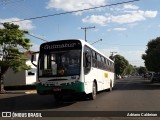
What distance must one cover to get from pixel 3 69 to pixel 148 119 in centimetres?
2195

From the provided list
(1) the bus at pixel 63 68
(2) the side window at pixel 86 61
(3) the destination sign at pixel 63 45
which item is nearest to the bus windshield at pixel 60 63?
(1) the bus at pixel 63 68

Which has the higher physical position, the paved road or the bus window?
the bus window

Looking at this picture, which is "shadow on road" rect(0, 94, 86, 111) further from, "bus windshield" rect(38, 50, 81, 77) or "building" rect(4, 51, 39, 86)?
"building" rect(4, 51, 39, 86)

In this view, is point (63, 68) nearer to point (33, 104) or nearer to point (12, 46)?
point (33, 104)

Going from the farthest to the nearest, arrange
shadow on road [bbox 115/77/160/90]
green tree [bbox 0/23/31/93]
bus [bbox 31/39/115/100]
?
shadow on road [bbox 115/77/160/90] < green tree [bbox 0/23/31/93] < bus [bbox 31/39/115/100]

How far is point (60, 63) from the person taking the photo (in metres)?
16.6

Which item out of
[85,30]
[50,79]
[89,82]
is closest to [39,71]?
[50,79]

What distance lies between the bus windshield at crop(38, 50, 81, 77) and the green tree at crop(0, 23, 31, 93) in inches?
547

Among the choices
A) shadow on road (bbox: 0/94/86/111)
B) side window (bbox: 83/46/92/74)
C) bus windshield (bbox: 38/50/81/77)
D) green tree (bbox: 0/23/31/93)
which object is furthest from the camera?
green tree (bbox: 0/23/31/93)

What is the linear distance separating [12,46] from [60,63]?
609 inches

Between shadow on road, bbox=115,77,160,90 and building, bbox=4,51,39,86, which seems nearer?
shadow on road, bbox=115,77,160,90

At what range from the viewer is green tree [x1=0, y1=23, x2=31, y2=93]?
30141mm

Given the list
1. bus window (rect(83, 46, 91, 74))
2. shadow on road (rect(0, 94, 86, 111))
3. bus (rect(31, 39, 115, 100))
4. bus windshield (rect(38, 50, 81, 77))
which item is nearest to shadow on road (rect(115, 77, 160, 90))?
shadow on road (rect(0, 94, 86, 111))

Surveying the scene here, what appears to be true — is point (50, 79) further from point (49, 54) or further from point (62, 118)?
point (62, 118)
